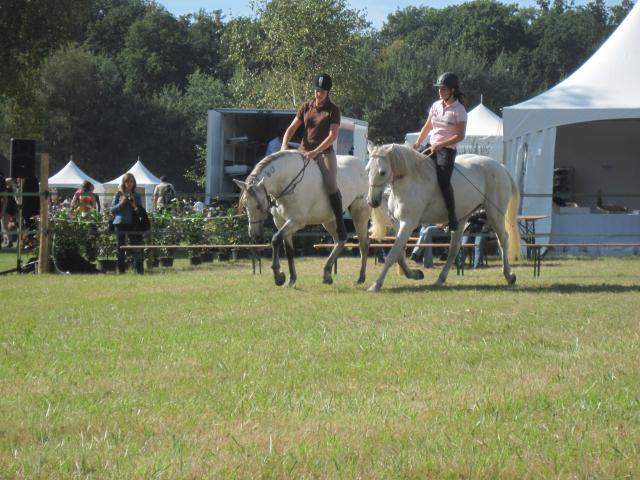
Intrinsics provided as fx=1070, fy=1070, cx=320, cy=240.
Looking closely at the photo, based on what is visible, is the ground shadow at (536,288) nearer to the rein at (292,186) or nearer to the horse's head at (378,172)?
the horse's head at (378,172)

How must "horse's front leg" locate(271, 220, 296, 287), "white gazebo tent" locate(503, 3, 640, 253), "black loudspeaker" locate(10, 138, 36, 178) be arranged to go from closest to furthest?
"horse's front leg" locate(271, 220, 296, 287) → "black loudspeaker" locate(10, 138, 36, 178) → "white gazebo tent" locate(503, 3, 640, 253)

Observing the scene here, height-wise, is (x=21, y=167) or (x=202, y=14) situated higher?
(x=202, y=14)

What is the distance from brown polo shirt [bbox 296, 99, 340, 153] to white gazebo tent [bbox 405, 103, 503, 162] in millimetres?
17308

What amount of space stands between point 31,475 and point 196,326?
471 centimetres

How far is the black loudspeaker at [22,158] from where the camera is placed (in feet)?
62.6

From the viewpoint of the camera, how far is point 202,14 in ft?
330

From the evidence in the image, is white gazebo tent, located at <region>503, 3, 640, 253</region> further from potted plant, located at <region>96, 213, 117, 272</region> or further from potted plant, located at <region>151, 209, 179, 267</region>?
potted plant, located at <region>96, 213, 117, 272</region>

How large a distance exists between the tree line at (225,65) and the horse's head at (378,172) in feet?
73.7

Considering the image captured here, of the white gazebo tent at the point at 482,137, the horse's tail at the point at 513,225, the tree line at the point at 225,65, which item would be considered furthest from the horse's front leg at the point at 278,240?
the tree line at the point at 225,65

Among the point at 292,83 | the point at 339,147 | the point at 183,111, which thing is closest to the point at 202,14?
the point at 183,111

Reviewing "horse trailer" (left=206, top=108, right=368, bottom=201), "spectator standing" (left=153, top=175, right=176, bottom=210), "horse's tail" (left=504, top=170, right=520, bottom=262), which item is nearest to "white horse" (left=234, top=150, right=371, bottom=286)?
"horse's tail" (left=504, top=170, right=520, bottom=262)

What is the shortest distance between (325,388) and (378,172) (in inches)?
245

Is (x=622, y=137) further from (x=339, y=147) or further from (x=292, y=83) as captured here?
(x=292, y=83)

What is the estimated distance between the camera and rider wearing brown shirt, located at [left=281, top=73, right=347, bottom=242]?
12914 millimetres
